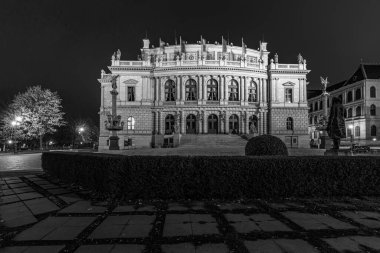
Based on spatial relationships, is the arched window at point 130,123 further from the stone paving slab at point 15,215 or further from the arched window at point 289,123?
the stone paving slab at point 15,215

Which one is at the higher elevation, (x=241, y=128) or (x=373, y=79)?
(x=373, y=79)

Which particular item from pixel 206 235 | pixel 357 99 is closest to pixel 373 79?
pixel 357 99

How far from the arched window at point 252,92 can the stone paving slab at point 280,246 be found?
4307 centimetres

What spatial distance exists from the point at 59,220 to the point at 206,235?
4.01 meters

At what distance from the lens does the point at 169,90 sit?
45.4 metres

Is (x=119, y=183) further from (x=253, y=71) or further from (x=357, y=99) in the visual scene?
(x=357, y=99)

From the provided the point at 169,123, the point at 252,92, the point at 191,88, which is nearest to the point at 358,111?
the point at 252,92

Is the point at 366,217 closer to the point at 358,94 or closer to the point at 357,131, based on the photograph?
the point at 357,131

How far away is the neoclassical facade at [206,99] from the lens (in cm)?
4397

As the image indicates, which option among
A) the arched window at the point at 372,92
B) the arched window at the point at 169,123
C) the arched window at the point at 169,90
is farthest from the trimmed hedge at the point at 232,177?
the arched window at the point at 372,92

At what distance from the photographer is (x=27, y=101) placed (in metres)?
48.6

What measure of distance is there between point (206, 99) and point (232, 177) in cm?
3605

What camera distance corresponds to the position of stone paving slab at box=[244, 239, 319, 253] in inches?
185

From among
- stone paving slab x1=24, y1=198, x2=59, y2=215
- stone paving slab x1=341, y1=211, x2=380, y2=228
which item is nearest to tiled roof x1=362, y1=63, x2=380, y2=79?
stone paving slab x1=341, y1=211, x2=380, y2=228
